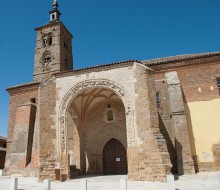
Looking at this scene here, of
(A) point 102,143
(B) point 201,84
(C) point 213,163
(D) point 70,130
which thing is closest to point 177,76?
(B) point 201,84

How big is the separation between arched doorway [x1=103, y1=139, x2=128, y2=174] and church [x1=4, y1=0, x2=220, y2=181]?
0.07 metres

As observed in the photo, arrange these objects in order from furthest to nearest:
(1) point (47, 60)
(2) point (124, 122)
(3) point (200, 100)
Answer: (1) point (47, 60), (2) point (124, 122), (3) point (200, 100)

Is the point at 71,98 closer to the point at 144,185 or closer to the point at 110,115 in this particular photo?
the point at 110,115

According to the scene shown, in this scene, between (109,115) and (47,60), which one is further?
(47,60)

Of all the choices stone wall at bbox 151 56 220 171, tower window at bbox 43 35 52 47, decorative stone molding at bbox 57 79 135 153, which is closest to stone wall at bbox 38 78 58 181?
decorative stone molding at bbox 57 79 135 153

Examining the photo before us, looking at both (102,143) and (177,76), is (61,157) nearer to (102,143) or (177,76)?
(102,143)

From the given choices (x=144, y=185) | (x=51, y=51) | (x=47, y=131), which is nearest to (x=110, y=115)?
(x=47, y=131)

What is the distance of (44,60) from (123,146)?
48.1ft

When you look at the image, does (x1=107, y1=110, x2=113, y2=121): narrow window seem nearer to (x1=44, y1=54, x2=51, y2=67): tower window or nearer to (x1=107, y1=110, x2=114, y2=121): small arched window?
(x1=107, y1=110, x2=114, y2=121): small arched window

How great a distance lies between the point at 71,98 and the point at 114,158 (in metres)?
5.75

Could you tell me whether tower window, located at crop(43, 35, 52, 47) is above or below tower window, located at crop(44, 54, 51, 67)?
above

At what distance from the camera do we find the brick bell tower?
25.9 meters

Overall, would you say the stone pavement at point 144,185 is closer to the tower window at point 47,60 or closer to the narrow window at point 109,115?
the narrow window at point 109,115

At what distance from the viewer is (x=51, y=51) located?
86.9 ft
